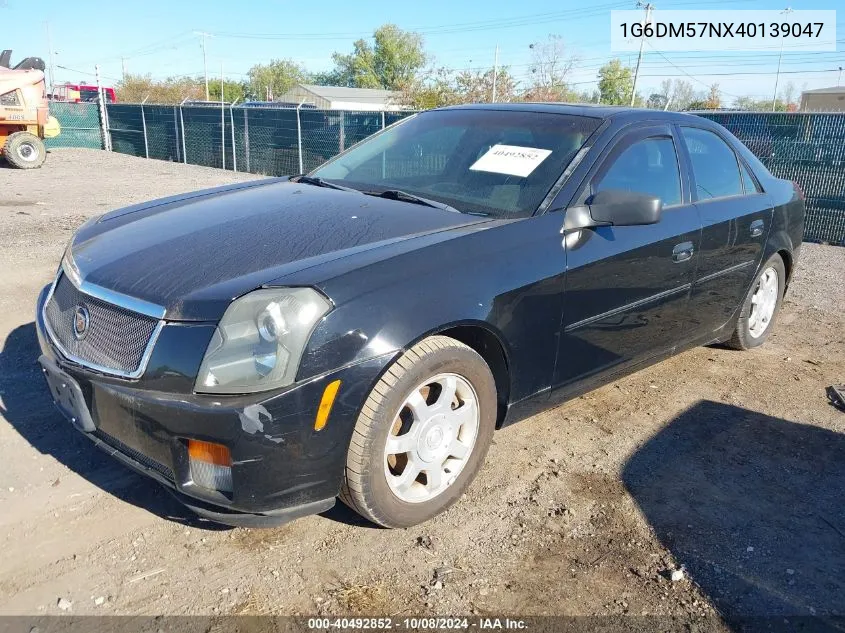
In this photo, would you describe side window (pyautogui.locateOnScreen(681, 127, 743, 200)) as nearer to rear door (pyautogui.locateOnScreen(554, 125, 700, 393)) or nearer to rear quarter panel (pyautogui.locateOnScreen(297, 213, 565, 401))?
rear door (pyautogui.locateOnScreen(554, 125, 700, 393))

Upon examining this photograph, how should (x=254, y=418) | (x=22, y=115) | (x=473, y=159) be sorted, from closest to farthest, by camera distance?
1. (x=254, y=418)
2. (x=473, y=159)
3. (x=22, y=115)

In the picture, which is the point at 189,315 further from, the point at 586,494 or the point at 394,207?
the point at 586,494

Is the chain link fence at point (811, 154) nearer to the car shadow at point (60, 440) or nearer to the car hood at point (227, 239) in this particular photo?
the car hood at point (227, 239)

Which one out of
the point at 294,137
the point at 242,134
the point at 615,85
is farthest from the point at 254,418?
the point at 615,85

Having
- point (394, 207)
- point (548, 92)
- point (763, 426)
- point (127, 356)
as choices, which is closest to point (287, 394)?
point (127, 356)

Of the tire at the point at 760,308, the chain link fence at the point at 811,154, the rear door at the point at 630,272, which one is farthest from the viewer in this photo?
the chain link fence at the point at 811,154

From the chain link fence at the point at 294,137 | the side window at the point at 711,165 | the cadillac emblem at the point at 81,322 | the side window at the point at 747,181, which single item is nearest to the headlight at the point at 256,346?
the cadillac emblem at the point at 81,322

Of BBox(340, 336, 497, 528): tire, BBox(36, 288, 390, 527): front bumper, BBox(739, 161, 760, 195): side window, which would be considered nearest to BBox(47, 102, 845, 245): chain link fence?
BBox(739, 161, 760, 195): side window

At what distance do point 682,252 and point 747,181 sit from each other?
1.17 m

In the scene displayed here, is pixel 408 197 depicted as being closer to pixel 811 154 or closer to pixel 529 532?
pixel 529 532

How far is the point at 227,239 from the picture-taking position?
115 inches

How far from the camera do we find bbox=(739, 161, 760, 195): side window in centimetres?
453

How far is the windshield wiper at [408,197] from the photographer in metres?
3.31

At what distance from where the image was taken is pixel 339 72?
90.2 m
